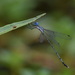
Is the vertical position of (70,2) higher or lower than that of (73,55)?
higher

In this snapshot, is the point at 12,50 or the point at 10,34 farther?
the point at 10,34

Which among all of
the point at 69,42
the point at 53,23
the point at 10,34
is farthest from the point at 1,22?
the point at 69,42

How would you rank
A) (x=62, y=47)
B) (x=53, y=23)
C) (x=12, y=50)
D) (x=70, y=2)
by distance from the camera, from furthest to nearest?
1. (x=70, y=2)
2. (x=53, y=23)
3. (x=62, y=47)
4. (x=12, y=50)

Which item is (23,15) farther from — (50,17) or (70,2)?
(70,2)

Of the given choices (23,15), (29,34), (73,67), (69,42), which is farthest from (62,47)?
(23,15)

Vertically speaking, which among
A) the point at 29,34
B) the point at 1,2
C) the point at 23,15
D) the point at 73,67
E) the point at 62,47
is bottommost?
the point at 73,67

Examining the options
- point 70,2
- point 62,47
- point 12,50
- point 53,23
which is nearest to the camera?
point 12,50

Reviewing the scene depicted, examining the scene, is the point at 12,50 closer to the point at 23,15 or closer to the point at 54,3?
the point at 23,15
